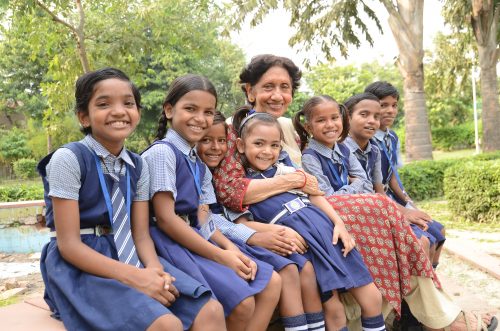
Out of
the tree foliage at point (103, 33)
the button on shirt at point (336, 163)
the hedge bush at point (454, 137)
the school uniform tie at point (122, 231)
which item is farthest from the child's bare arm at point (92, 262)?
the hedge bush at point (454, 137)

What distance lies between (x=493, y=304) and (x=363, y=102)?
2.05 m

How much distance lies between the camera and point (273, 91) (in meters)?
3.21

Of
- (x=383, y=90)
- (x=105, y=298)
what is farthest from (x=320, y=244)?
(x=383, y=90)

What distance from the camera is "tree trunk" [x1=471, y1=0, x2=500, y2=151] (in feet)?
42.5

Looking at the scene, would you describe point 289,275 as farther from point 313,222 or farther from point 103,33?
point 103,33

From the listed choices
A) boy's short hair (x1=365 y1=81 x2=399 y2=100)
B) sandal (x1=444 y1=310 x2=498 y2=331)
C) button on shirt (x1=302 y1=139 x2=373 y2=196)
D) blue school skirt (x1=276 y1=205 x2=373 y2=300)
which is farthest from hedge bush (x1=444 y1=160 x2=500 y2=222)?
blue school skirt (x1=276 y1=205 x2=373 y2=300)

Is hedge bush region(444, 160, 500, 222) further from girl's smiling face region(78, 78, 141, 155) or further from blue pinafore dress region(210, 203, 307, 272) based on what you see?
girl's smiling face region(78, 78, 141, 155)

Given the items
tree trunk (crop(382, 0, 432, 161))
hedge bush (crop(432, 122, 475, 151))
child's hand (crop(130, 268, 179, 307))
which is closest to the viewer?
child's hand (crop(130, 268, 179, 307))

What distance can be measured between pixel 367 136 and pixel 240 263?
5.39ft

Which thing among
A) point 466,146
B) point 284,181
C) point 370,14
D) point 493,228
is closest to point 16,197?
point 370,14

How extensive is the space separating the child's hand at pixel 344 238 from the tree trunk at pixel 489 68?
11952 millimetres

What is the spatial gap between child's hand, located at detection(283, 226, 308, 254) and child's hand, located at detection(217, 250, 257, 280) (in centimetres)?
29

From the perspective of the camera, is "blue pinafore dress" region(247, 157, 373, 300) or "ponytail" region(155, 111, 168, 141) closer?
"blue pinafore dress" region(247, 157, 373, 300)

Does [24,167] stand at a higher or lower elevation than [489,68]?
lower
